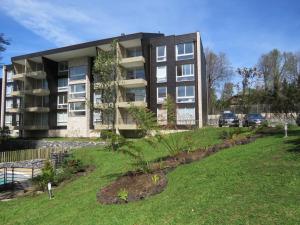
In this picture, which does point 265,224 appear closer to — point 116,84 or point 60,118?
point 116,84

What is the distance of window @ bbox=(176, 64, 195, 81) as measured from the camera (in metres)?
38.7

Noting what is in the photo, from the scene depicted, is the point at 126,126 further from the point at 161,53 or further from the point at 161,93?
the point at 161,53

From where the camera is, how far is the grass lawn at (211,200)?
648cm

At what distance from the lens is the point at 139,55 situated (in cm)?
4162

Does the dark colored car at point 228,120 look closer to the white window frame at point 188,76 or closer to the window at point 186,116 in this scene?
the window at point 186,116

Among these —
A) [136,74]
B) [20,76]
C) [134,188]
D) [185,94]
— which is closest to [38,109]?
[20,76]

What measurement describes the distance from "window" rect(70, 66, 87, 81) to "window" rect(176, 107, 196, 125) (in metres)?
16.1

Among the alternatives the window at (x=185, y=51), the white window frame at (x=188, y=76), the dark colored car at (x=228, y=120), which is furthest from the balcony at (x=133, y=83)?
the dark colored car at (x=228, y=120)

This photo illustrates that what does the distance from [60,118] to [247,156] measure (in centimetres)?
4089

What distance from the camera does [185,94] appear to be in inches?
1526

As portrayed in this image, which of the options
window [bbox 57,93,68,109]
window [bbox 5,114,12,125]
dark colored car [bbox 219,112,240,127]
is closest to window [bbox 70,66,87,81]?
window [bbox 57,93,68,109]

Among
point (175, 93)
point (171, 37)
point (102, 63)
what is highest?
point (171, 37)

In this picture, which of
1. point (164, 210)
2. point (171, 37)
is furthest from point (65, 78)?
point (164, 210)

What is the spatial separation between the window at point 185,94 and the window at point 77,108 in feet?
47.5
